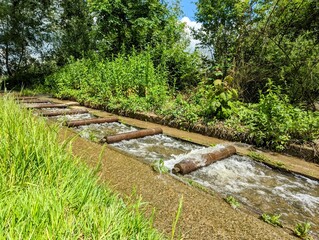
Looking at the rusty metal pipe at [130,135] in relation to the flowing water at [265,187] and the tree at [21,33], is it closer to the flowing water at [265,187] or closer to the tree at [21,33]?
the flowing water at [265,187]

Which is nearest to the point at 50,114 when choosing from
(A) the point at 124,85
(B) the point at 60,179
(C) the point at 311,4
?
(A) the point at 124,85

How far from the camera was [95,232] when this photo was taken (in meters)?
1.03

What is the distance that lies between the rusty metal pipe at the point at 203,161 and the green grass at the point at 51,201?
124 cm

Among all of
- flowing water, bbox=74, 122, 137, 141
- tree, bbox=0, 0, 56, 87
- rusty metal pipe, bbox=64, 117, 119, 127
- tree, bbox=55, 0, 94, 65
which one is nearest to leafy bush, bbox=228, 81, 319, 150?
flowing water, bbox=74, 122, 137, 141

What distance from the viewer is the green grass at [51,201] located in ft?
3.25

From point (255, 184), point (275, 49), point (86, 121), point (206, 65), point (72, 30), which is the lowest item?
point (255, 184)

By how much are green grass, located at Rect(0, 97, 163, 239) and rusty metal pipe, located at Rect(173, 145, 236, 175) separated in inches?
48.7

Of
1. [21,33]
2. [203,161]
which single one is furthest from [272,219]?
[21,33]

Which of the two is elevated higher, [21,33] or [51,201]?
[21,33]

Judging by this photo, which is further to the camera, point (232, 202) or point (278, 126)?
point (278, 126)

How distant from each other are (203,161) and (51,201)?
203 centimetres

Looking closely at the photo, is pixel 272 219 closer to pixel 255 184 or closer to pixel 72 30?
pixel 255 184

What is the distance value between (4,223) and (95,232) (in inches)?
15.3

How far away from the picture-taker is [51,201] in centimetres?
109
